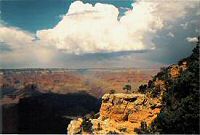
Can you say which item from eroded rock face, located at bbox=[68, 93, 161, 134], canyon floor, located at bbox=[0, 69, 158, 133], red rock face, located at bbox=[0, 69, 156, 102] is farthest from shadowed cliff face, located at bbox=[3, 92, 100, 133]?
red rock face, located at bbox=[0, 69, 156, 102]

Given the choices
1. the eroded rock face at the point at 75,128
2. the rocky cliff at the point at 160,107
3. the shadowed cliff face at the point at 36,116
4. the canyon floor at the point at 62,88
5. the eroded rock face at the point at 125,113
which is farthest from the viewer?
the canyon floor at the point at 62,88

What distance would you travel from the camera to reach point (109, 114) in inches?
1054

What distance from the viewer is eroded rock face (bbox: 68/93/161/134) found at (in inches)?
965

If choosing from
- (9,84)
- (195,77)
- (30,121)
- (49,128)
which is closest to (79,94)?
(9,84)

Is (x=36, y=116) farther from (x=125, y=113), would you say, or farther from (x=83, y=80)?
(x=83, y=80)

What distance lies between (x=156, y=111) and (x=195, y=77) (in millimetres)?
3419

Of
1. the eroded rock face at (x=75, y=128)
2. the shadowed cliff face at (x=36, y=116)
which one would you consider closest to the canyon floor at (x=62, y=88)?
the shadowed cliff face at (x=36, y=116)

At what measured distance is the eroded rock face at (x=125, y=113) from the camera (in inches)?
965

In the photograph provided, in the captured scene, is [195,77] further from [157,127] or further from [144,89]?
[144,89]

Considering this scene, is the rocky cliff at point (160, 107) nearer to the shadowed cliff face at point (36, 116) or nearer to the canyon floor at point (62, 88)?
the shadowed cliff face at point (36, 116)

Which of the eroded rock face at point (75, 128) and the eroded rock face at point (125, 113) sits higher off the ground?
the eroded rock face at point (125, 113)

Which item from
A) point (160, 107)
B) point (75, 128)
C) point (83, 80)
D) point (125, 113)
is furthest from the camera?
point (83, 80)

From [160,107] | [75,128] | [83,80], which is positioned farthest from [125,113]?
[83,80]

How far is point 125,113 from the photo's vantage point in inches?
1025
